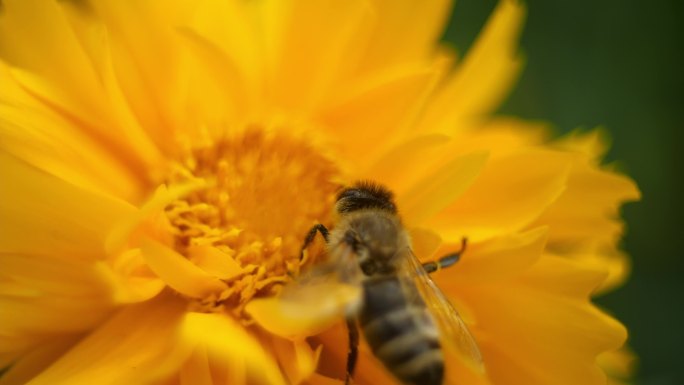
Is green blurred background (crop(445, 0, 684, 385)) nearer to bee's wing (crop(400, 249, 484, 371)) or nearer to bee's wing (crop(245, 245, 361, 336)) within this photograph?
bee's wing (crop(400, 249, 484, 371))

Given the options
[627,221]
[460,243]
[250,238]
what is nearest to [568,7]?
[627,221]

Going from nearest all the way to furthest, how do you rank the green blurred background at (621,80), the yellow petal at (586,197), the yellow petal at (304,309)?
the yellow petal at (304,309), the yellow petal at (586,197), the green blurred background at (621,80)

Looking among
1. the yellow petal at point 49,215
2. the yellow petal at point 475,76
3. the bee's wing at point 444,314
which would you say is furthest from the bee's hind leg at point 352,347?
the yellow petal at point 475,76

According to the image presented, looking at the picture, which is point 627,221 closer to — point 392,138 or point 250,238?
point 392,138

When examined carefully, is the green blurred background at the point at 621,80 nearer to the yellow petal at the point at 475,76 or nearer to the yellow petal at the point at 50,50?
the yellow petal at the point at 475,76

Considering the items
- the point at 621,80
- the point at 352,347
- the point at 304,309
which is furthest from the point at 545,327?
the point at 621,80


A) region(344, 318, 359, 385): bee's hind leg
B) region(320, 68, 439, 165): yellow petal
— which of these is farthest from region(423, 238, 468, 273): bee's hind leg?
region(320, 68, 439, 165): yellow petal

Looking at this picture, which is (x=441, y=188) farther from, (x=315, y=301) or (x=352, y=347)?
(x=315, y=301)
